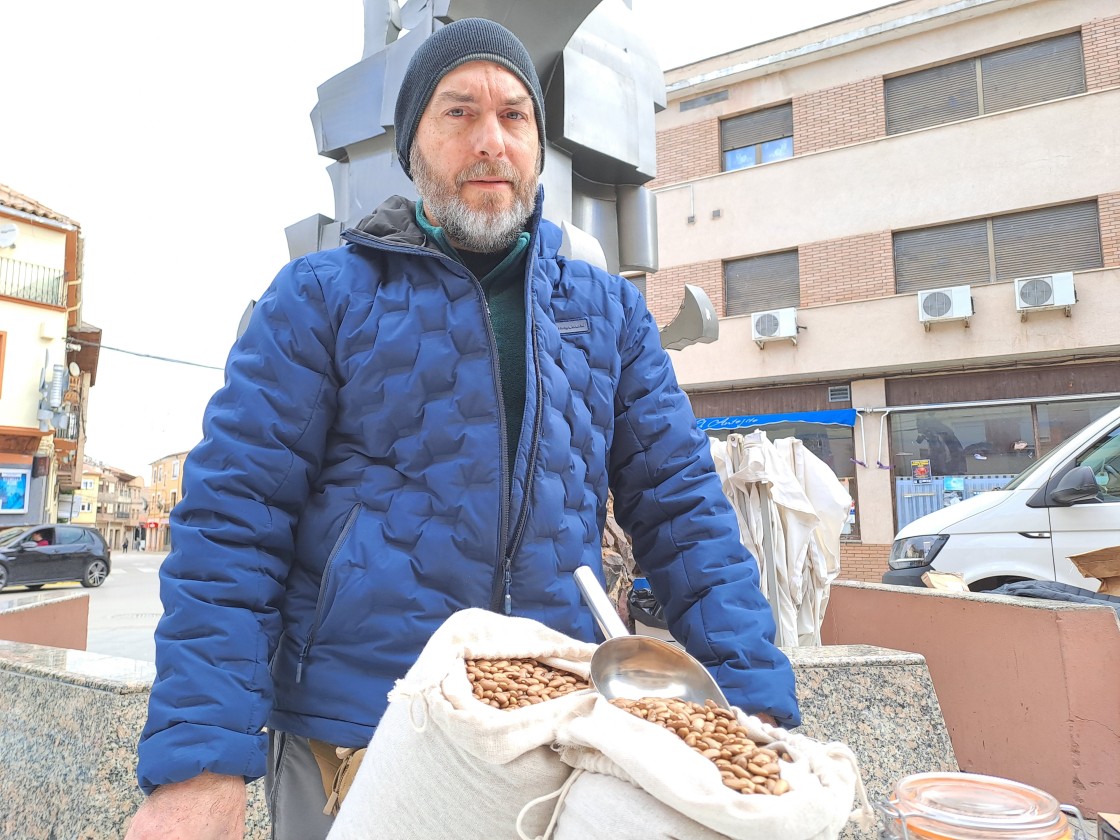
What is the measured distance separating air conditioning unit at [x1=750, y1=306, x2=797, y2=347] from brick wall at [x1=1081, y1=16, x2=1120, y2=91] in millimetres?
6030

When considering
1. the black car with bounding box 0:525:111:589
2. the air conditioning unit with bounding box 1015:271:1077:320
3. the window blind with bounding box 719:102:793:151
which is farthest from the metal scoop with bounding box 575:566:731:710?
the black car with bounding box 0:525:111:589

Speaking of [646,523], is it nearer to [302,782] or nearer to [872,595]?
[302,782]

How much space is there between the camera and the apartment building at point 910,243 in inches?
502

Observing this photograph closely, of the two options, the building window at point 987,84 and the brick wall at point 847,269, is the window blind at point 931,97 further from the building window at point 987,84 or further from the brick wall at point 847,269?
the brick wall at point 847,269

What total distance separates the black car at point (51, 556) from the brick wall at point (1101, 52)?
903 inches

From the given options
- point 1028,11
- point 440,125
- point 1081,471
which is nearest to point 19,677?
point 440,125

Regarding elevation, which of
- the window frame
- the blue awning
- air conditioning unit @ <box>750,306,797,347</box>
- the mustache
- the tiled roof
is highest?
the tiled roof

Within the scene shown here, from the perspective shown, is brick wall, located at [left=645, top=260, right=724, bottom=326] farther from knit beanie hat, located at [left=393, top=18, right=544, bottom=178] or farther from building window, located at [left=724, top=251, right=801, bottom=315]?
knit beanie hat, located at [left=393, top=18, right=544, bottom=178]

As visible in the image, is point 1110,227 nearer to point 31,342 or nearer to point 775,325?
point 775,325

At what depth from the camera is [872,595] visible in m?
3.94

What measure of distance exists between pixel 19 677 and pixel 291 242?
10.7 ft

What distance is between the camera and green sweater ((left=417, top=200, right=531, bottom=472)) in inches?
58.4

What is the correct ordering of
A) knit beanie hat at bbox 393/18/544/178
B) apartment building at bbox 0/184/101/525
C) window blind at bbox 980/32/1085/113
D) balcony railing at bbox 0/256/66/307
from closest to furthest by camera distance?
knit beanie hat at bbox 393/18/544/178 → window blind at bbox 980/32/1085/113 → apartment building at bbox 0/184/101/525 → balcony railing at bbox 0/256/66/307

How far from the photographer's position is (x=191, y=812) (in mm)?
1128
